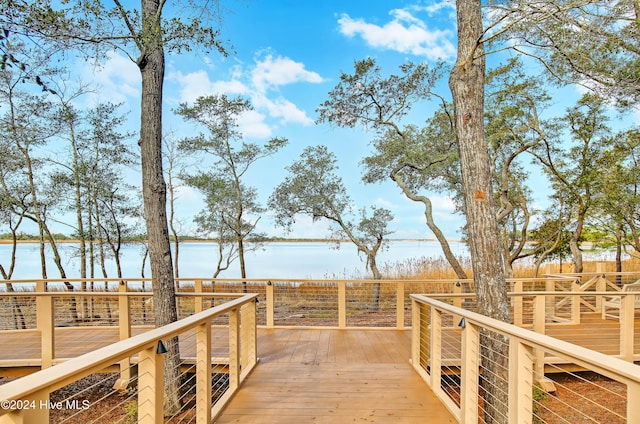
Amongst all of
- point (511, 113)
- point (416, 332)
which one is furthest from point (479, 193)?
point (511, 113)

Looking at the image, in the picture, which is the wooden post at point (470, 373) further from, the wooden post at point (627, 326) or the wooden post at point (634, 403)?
the wooden post at point (627, 326)

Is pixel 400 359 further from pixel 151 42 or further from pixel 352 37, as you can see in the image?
pixel 352 37

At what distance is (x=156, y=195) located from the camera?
12.5ft

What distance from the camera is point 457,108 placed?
318 centimetres

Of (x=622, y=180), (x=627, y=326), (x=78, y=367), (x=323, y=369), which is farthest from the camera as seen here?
(x=622, y=180)

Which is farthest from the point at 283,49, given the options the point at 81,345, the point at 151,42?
the point at 81,345

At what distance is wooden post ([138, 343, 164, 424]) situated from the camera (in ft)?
5.57

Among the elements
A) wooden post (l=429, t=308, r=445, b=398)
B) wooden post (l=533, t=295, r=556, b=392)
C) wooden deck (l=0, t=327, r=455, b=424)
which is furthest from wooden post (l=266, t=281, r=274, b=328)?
wooden post (l=533, t=295, r=556, b=392)

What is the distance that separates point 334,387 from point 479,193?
2189 mm

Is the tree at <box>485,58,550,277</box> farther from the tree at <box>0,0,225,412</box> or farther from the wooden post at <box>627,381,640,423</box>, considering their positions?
the wooden post at <box>627,381,640,423</box>

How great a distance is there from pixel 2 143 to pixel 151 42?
6860 millimetres

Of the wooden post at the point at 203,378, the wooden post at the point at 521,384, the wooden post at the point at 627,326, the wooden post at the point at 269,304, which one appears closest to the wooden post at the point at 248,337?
the wooden post at the point at 203,378

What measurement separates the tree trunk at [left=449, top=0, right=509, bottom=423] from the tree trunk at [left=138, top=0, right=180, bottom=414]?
10.2 ft

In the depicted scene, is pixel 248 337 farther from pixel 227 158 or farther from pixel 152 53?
pixel 227 158
